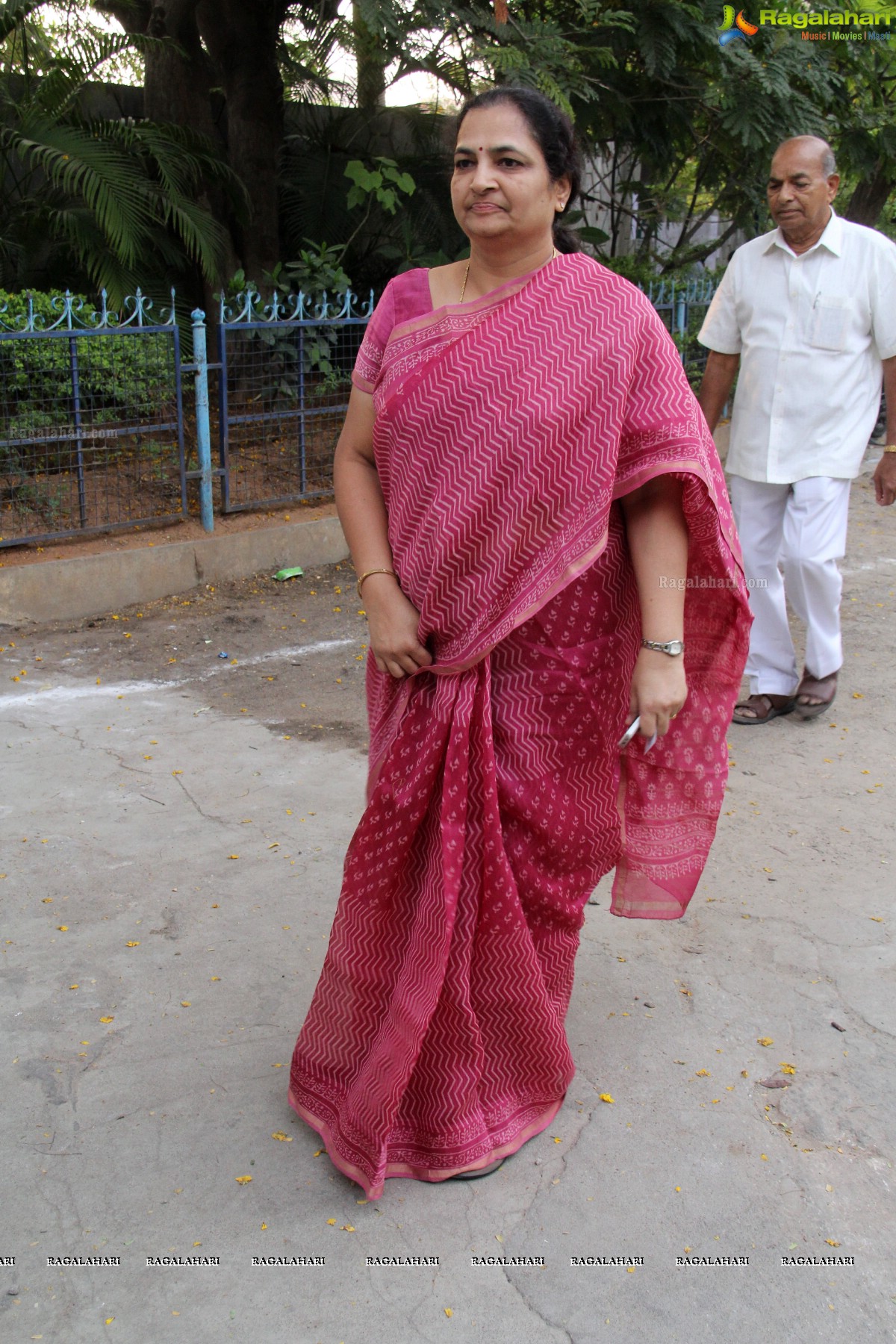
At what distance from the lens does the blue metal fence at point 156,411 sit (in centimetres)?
566

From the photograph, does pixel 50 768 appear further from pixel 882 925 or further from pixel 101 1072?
pixel 882 925

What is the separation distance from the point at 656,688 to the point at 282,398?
17.2ft

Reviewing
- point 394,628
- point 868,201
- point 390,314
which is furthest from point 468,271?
point 868,201

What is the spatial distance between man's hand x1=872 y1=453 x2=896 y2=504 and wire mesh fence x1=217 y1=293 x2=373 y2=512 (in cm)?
301

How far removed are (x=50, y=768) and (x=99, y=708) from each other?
0.57 m

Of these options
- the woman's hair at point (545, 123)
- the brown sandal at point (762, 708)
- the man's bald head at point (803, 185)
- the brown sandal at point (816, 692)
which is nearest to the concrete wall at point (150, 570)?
the brown sandal at point (762, 708)

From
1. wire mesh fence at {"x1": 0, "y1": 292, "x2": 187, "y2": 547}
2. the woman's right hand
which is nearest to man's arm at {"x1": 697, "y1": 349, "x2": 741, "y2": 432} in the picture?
the woman's right hand

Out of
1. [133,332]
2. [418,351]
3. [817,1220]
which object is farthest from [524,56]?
[817,1220]

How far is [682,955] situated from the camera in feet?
9.69

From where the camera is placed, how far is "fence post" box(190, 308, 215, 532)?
6.11 m

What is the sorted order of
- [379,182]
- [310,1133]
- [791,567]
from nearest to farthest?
1. [310,1133]
2. [791,567]
3. [379,182]

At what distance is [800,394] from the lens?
4398 mm

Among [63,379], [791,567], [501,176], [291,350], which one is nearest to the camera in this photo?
[501,176]

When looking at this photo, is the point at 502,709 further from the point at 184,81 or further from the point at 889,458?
the point at 184,81
